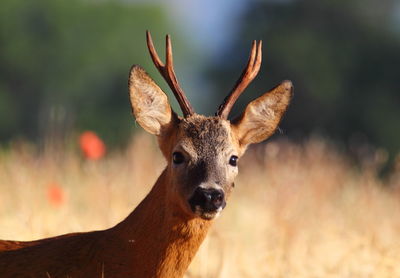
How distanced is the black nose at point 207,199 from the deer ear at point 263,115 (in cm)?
78

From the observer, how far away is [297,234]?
25.7 ft

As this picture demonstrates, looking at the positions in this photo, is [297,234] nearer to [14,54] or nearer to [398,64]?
[398,64]

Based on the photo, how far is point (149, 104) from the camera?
5.67 m

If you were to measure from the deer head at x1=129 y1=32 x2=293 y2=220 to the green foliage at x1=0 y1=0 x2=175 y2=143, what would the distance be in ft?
103

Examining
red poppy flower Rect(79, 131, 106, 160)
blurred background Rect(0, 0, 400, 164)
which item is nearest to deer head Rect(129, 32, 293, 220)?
red poppy flower Rect(79, 131, 106, 160)

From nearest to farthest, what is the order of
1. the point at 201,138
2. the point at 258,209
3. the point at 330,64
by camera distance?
the point at 201,138
the point at 258,209
the point at 330,64

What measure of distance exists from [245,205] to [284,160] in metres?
0.74

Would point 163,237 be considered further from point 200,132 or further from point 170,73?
point 170,73

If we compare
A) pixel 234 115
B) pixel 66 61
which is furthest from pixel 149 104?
pixel 66 61

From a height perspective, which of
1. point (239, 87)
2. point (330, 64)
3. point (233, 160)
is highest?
point (239, 87)

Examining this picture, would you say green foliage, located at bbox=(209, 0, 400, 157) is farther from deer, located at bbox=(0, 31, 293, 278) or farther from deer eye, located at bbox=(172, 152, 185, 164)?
deer eye, located at bbox=(172, 152, 185, 164)

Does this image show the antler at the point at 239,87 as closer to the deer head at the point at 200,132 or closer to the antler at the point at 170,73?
the deer head at the point at 200,132

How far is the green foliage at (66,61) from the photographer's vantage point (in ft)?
132

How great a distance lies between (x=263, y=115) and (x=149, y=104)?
28.6 inches
